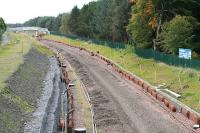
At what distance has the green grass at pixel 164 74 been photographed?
41406mm

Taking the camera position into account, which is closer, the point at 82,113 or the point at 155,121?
the point at 155,121

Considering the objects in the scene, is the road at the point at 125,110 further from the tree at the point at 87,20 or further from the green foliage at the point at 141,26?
the tree at the point at 87,20

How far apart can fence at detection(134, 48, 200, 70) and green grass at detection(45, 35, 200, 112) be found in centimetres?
62

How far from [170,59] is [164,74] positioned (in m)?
4.01

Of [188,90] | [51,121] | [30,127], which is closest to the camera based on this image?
[30,127]

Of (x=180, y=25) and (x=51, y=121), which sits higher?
(x=180, y=25)

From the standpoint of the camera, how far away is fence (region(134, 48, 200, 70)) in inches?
1937

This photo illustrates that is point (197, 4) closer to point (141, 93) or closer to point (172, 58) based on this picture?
point (172, 58)

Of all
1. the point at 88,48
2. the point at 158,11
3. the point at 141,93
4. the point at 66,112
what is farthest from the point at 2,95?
the point at 88,48

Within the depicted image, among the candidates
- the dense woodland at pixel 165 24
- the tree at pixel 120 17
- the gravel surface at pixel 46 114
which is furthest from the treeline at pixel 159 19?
the gravel surface at pixel 46 114

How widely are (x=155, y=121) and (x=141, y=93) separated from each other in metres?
12.7

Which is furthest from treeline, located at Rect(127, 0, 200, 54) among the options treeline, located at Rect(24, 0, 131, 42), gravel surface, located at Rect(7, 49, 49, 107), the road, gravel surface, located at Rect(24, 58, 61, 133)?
gravel surface, located at Rect(24, 58, 61, 133)

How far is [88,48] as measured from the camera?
4119 inches

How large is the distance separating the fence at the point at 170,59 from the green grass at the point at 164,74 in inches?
24.4
